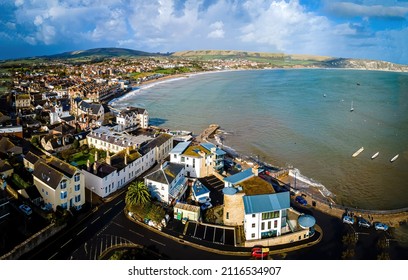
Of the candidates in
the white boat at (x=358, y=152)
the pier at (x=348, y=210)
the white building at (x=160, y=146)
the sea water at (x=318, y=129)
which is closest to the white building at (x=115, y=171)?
the white building at (x=160, y=146)

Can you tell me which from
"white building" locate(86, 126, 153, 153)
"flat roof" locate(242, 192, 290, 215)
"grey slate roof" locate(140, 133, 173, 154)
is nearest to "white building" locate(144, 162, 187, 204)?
"grey slate roof" locate(140, 133, 173, 154)

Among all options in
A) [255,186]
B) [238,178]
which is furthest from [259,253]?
[238,178]

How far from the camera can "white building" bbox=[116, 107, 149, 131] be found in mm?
28984

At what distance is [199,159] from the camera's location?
1828 cm

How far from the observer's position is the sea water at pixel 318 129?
20.5 meters

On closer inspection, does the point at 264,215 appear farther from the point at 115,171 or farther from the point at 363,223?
the point at 115,171

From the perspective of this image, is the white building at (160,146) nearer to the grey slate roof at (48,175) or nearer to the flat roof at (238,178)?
the grey slate roof at (48,175)

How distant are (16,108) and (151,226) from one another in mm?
29938

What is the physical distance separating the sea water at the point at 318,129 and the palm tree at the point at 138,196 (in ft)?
34.1

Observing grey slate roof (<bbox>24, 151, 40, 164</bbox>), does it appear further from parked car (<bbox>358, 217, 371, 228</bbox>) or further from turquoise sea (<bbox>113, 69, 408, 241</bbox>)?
parked car (<bbox>358, 217, 371, 228</bbox>)

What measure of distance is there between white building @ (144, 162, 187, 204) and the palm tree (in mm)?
1068

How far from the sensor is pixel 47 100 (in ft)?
132

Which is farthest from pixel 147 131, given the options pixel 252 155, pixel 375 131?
pixel 375 131

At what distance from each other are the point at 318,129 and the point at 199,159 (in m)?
19.8
